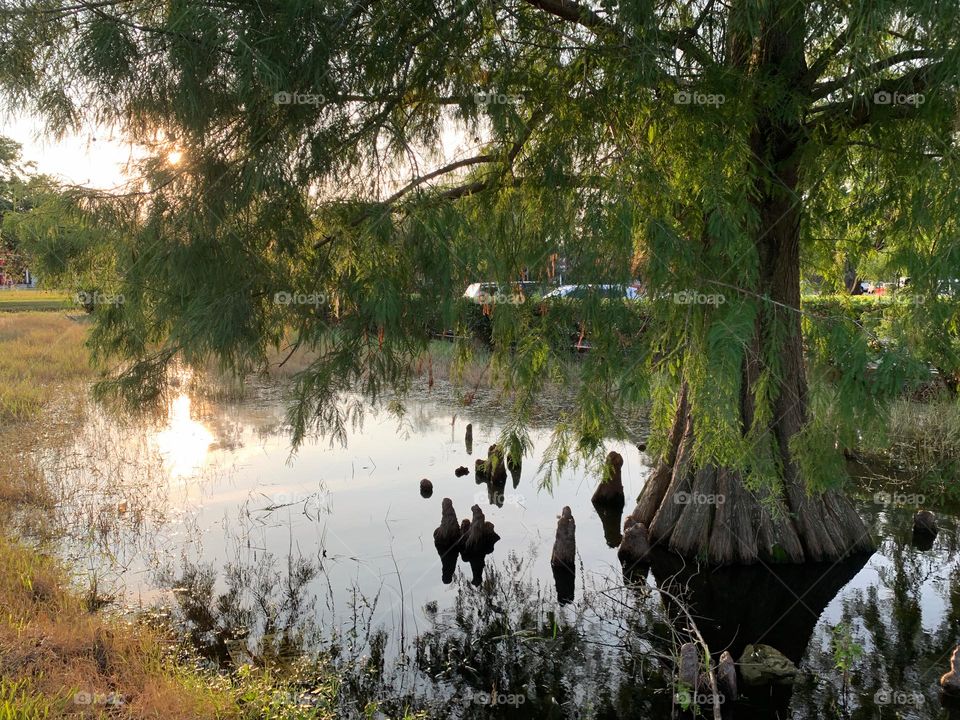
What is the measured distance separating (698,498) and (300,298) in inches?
164

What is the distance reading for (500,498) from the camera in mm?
8812

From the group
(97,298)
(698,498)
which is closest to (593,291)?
(97,298)

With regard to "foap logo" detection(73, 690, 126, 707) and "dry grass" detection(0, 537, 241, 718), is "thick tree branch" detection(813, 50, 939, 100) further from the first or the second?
"foap logo" detection(73, 690, 126, 707)

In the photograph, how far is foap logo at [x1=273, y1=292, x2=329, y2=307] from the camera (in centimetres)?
417

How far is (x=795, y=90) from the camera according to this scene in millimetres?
4539

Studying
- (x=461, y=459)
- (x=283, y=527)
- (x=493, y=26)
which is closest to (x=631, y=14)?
(x=493, y=26)

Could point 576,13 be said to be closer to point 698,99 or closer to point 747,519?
point 698,99

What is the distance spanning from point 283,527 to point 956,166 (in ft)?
20.6

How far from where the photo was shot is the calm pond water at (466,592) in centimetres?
505

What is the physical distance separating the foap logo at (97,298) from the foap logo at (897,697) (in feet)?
17.6

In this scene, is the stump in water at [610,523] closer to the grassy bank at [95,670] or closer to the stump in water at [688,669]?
the stump in water at [688,669]

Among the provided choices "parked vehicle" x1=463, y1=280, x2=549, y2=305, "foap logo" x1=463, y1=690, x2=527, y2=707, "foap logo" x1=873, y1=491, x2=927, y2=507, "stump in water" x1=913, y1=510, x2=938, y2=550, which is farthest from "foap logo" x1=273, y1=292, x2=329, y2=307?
"foap logo" x1=873, y1=491, x2=927, y2=507

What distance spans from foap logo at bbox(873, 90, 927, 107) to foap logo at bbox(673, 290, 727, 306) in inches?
54.2

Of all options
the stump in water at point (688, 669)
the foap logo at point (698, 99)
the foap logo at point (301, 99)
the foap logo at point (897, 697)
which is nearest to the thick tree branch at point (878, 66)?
the foap logo at point (698, 99)
